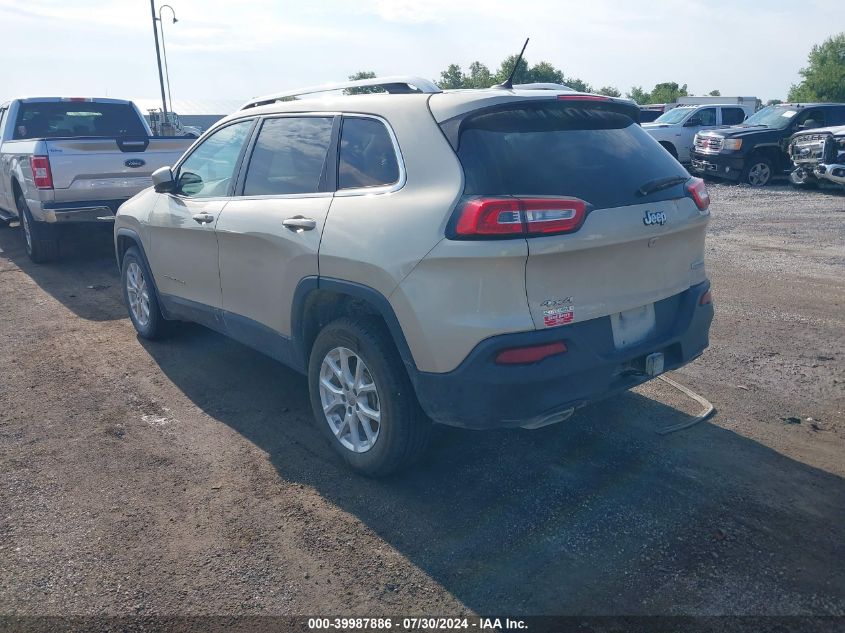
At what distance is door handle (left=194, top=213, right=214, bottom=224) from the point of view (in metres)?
4.92

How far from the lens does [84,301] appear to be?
7.89 metres

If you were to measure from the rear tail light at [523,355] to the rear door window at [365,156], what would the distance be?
1.04 metres

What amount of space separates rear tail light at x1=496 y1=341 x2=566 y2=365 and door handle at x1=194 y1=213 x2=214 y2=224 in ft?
8.25

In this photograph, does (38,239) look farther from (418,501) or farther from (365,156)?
(418,501)

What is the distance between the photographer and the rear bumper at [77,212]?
8695 mm

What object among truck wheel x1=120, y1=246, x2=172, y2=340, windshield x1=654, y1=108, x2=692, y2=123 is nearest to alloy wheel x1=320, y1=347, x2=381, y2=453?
truck wheel x1=120, y1=246, x2=172, y2=340

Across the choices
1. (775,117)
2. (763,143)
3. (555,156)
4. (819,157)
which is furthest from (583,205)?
(775,117)

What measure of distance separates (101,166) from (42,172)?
0.63 meters

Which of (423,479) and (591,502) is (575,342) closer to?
(591,502)

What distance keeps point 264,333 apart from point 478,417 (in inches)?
69.5

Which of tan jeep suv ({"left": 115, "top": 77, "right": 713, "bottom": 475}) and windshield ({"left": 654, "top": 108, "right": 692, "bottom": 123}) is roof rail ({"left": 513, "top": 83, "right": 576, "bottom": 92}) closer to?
tan jeep suv ({"left": 115, "top": 77, "right": 713, "bottom": 475})

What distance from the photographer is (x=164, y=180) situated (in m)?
5.42

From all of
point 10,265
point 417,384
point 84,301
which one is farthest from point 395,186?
point 10,265

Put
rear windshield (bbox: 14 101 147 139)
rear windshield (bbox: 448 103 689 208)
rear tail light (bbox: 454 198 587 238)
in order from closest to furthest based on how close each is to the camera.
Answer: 1. rear tail light (bbox: 454 198 587 238)
2. rear windshield (bbox: 448 103 689 208)
3. rear windshield (bbox: 14 101 147 139)
